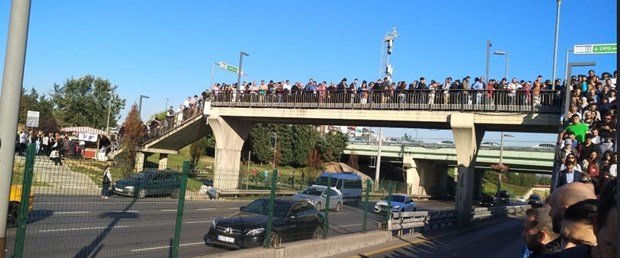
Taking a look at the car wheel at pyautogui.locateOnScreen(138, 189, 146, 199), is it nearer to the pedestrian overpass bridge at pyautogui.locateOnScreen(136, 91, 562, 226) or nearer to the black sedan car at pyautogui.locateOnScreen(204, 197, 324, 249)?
the black sedan car at pyautogui.locateOnScreen(204, 197, 324, 249)

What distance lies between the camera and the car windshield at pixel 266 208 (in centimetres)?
1277

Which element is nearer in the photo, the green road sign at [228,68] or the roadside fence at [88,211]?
the roadside fence at [88,211]

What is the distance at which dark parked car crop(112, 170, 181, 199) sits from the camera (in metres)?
8.59

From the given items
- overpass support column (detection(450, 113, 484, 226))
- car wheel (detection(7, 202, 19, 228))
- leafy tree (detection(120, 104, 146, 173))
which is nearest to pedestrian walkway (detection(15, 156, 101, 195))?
car wheel (detection(7, 202, 19, 228))

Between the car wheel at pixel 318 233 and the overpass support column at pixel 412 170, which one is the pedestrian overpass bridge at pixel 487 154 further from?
the car wheel at pixel 318 233

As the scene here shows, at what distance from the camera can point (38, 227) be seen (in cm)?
673

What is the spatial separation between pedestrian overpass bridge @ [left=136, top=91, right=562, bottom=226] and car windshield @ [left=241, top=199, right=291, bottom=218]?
14.9 meters

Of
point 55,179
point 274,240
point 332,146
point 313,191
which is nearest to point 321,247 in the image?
point 274,240

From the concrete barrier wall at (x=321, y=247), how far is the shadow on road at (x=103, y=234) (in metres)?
1.71

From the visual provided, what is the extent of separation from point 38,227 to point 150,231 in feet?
7.83

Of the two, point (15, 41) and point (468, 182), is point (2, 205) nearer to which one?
point (15, 41)

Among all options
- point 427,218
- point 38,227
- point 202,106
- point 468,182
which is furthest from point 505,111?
point 38,227

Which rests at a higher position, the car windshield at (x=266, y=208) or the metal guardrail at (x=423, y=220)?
the car windshield at (x=266, y=208)

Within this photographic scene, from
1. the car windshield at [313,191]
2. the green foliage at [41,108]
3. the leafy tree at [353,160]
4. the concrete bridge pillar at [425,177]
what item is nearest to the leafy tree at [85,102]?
the green foliage at [41,108]
